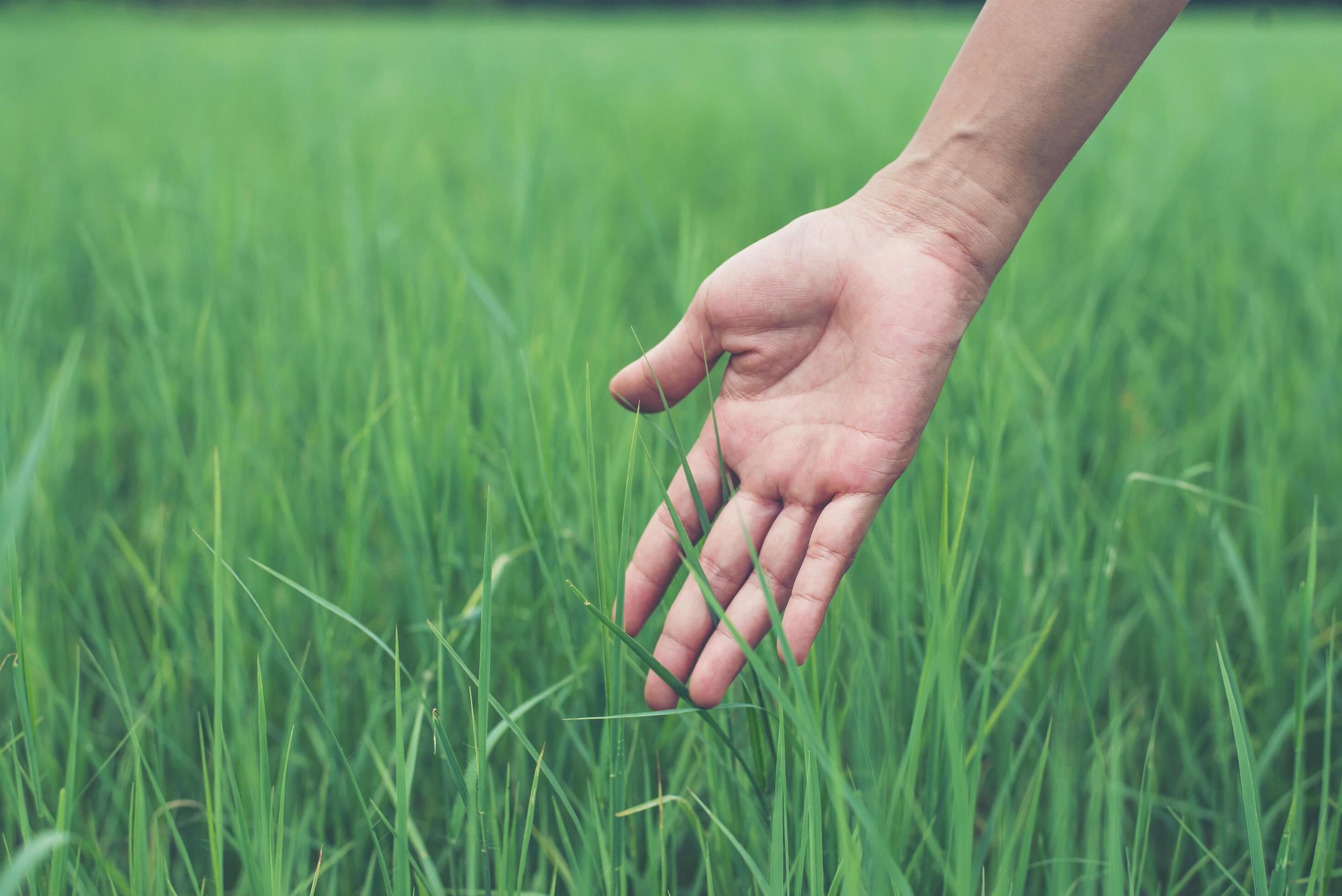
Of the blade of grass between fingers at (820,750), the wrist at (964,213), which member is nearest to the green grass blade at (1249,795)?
the blade of grass between fingers at (820,750)

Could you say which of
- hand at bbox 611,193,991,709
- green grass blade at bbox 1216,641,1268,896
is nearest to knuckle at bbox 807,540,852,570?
hand at bbox 611,193,991,709

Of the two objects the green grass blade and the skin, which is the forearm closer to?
the skin

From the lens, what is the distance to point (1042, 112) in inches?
27.3

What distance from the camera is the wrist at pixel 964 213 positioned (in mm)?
721

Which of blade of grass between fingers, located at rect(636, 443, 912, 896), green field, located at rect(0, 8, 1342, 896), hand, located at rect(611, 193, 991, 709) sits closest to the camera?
blade of grass between fingers, located at rect(636, 443, 912, 896)

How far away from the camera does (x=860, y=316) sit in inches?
28.1

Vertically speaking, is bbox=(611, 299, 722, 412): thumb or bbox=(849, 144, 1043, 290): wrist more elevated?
bbox=(849, 144, 1043, 290): wrist

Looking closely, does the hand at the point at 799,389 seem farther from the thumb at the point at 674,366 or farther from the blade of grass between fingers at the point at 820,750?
the blade of grass between fingers at the point at 820,750

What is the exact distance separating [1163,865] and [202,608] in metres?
0.88

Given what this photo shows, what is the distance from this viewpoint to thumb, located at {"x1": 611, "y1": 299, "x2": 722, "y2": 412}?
2.31 feet

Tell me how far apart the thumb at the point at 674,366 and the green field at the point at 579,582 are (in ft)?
0.23

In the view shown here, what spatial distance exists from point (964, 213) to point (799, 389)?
21cm

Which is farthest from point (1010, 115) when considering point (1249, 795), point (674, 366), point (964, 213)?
point (1249, 795)

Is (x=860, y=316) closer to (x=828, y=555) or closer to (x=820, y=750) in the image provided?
(x=828, y=555)
